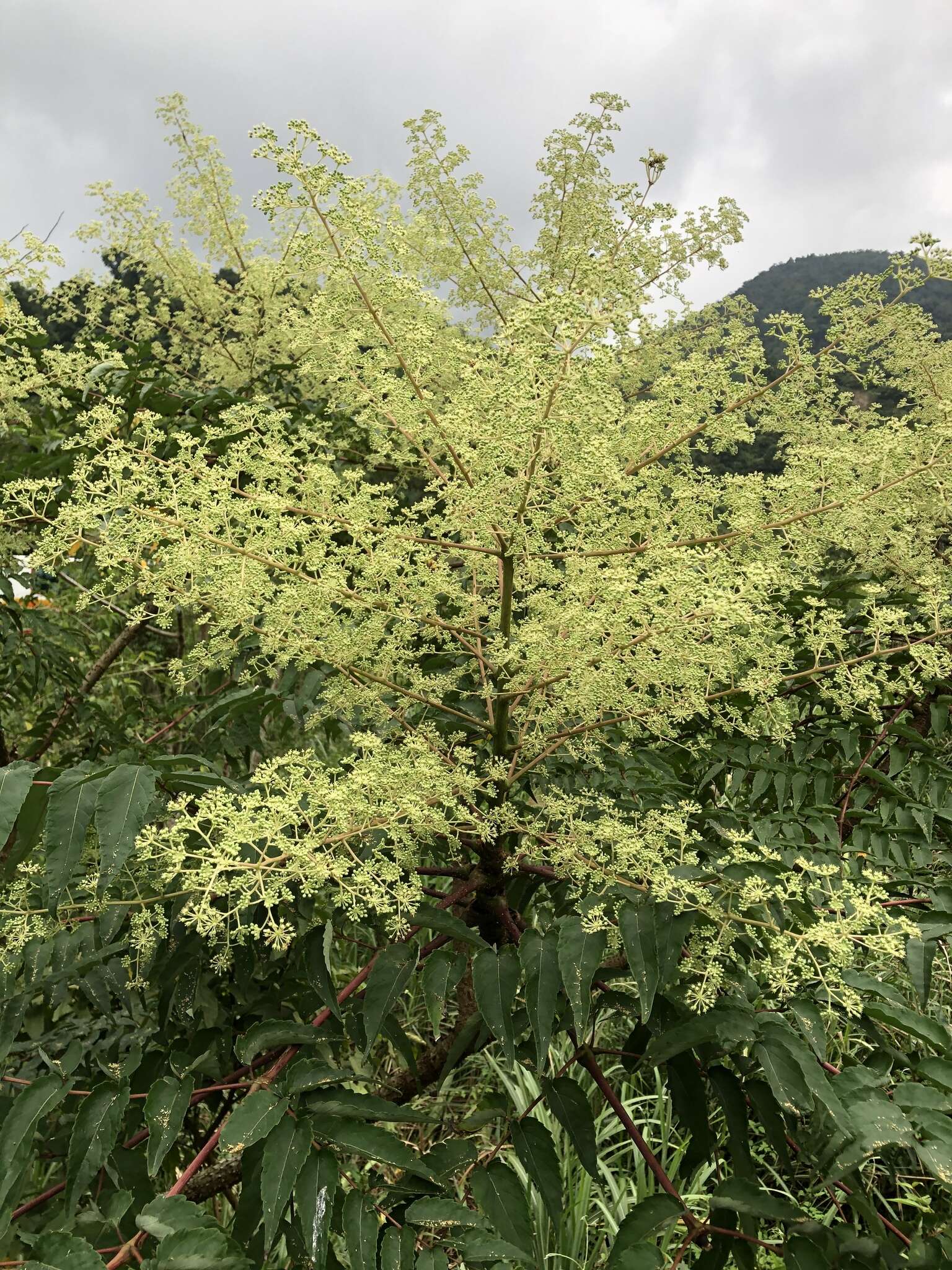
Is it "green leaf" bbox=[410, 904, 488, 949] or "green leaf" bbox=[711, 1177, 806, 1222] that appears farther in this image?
"green leaf" bbox=[410, 904, 488, 949]

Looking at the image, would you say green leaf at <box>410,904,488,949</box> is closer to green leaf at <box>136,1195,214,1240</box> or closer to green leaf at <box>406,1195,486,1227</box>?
green leaf at <box>406,1195,486,1227</box>

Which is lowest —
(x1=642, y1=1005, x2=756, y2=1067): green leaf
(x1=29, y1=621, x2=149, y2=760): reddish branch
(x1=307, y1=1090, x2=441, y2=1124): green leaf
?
(x1=307, y1=1090, x2=441, y2=1124): green leaf

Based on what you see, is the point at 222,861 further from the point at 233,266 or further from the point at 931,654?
the point at 233,266

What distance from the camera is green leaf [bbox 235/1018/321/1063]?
5.06 ft

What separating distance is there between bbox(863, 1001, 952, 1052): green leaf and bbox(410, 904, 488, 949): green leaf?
0.74 meters

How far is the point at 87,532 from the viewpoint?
2.29 meters

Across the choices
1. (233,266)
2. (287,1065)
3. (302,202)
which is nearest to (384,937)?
(287,1065)

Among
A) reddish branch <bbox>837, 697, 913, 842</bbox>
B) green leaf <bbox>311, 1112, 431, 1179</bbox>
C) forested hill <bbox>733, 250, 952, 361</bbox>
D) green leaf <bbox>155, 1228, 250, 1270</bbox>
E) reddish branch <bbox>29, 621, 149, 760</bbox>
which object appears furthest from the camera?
forested hill <bbox>733, 250, 952, 361</bbox>

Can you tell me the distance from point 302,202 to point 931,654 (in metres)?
1.70

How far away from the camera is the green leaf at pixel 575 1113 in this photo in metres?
1.64

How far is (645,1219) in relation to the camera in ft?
4.76

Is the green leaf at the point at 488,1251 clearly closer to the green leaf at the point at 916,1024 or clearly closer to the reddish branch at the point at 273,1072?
the reddish branch at the point at 273,1072

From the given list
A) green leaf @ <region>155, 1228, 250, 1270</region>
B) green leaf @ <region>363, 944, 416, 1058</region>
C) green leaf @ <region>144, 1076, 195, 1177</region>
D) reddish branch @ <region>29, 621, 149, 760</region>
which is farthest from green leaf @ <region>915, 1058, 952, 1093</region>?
reddish branch @ <region>29, 621, 149, 760</region>

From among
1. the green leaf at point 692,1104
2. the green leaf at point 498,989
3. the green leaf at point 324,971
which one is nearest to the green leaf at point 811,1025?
the green leaf at point 692,1104
